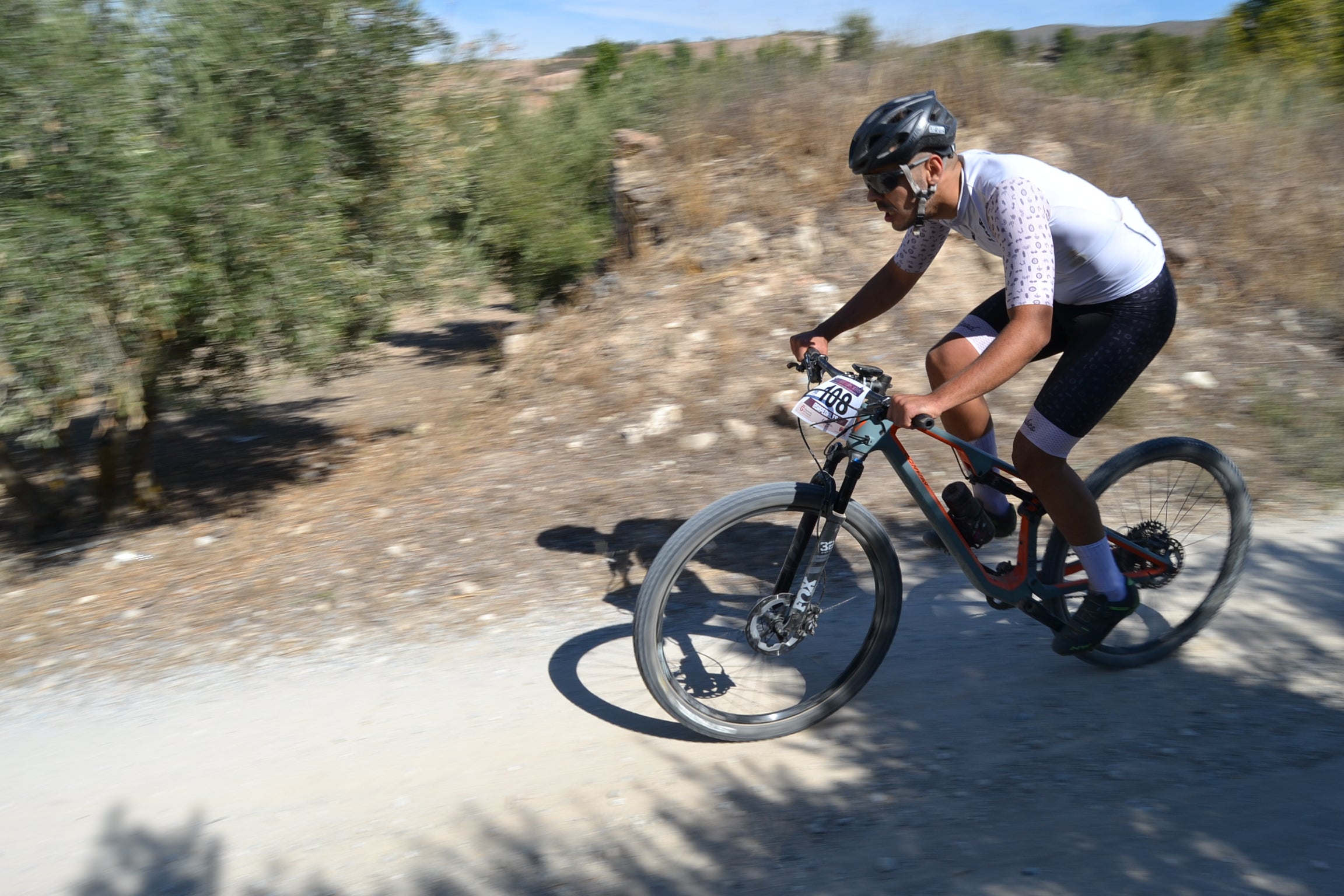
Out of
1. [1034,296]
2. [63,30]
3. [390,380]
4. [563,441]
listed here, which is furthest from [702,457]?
[390,380]

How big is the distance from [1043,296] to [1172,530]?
1.68 metres

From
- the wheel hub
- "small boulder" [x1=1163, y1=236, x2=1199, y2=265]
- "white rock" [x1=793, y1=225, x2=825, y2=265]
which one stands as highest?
"white rock" [x1=793, y1=225, x2=825, y2=265]

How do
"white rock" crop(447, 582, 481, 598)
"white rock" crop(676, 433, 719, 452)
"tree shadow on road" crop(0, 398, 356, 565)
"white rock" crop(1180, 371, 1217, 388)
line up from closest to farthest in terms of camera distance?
"white rock" crop(447, 582, 481, 598) → "white rock" crop(676, 433, 719, 452) → "tree shadow on road" crop(0, 398, 356, 565) → "white rock" crop(1180, 371, 1217, 388)

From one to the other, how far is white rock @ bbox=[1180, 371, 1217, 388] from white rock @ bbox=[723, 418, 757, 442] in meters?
3.25

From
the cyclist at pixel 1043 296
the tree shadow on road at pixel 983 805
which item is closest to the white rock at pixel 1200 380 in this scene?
the tree shadow on road at pixel 983 805

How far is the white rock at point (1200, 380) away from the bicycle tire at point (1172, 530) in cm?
347

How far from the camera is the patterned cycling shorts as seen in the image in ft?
10.7

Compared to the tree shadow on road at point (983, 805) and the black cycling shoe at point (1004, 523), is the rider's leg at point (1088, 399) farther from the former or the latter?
the tree shadow on road at point (983, 805)

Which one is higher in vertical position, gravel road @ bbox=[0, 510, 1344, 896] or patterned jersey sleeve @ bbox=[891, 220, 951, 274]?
patterned jersey sleeve @ bbox=[891, 220, 951, 274]

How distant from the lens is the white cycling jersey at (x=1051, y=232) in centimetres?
303

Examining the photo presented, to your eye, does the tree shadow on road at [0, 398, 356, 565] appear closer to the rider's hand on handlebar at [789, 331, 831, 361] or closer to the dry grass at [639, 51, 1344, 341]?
the dry grass at [639, 51, 1344, 341]

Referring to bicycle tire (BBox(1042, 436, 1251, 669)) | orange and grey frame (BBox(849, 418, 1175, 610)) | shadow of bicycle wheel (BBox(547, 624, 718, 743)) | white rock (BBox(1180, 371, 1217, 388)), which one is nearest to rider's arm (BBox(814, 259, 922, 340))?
orange and grey frame (BBox(849, 418, 1175, 610))

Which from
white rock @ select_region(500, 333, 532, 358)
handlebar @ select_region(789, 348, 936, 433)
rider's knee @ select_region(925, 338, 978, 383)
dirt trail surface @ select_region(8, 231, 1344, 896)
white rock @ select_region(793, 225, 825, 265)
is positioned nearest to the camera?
dirt trail surface @ select_region(8, 231, 1344, 896)

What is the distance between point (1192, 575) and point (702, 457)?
3.16 metres
